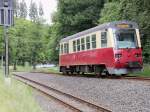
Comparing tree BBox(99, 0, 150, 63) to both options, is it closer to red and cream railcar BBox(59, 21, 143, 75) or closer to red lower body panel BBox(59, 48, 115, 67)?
red and cream railcar BBox(59, 21, 143, 75)

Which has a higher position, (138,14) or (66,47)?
(138,14)

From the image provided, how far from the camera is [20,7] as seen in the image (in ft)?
630

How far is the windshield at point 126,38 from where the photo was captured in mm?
26812

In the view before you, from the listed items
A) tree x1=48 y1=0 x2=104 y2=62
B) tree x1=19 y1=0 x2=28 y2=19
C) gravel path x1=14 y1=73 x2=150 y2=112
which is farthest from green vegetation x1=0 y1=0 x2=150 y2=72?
tree x1=19 y1=0 x2=28 y2=19

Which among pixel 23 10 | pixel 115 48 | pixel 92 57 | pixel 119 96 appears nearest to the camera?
pixel 119 96

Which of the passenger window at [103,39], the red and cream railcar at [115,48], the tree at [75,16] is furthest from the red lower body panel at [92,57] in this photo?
the tree at [75,16]

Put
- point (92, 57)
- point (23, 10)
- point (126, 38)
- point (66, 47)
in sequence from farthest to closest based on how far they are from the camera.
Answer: point (23, 10) < point (66, 47) < point (92, 57) < point (126, 38)

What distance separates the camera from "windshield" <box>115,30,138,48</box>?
2681cm

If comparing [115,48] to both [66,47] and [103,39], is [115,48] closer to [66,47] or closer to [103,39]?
[103,39]

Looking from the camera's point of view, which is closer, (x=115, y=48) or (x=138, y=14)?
(x=115, y=48)

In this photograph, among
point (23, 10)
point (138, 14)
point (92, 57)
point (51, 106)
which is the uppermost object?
point (23, 10)

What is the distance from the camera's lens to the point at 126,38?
27172 millimetres

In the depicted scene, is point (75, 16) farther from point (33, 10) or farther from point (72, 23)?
point (33, 10)

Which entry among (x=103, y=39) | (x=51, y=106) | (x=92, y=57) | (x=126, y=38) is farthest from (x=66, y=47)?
(x=51, y=106)
